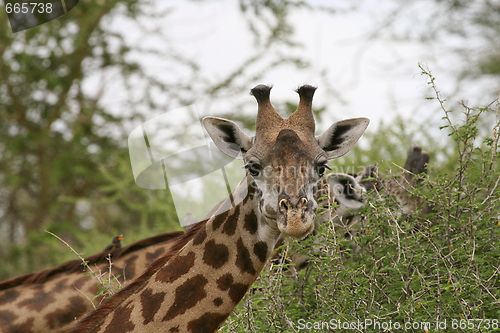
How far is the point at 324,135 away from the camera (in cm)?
395

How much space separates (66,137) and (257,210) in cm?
1225

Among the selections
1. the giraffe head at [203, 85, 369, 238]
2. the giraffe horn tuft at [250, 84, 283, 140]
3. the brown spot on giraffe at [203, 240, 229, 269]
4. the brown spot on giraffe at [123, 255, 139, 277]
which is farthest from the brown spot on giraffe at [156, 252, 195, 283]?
the brown spot on giraffe at [123, 255, 139, 277]

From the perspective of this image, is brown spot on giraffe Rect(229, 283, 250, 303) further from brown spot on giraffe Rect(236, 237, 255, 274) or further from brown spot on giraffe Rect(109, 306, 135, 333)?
brown spot on giraffe Rect(109, 306, 135, 333)

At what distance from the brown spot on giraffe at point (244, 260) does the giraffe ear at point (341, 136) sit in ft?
3.35

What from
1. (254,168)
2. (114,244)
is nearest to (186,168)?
(114,244)

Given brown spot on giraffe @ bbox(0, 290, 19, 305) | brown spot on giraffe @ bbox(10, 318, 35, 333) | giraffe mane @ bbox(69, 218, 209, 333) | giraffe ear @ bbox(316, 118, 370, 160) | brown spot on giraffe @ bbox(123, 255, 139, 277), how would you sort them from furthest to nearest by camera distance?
brown spot on giraffe @ bbox(123, 255, 139, 277) < brown spot on giraffe @ bbox(0, 290, 19, 305) < brown spot on giraffe @ bbox(10, 318, 35, 333) < giraffe ear @ bbox(316, 118, 370, 160) < giraffe mane @ bbox(69, 218, 209, 333)

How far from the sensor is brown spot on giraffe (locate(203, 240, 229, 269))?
12.0ft

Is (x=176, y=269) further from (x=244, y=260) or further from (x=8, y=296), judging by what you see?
(x=8, y=296)

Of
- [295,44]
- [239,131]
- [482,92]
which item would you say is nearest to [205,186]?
[295,44]

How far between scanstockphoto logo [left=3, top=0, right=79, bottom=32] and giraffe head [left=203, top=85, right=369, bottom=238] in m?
7.81

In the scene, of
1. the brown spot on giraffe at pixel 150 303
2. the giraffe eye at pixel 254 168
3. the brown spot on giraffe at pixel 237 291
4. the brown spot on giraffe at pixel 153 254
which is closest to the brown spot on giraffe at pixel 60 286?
the brown spot on giraffe at pixel 153 254

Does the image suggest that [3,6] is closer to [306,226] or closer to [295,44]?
[295,44]

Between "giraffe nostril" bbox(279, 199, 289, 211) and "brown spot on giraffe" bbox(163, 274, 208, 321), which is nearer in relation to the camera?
"giraffe nostril" bbox(279, 199, 289, 211)

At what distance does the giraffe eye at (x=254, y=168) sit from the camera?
12.0ft
